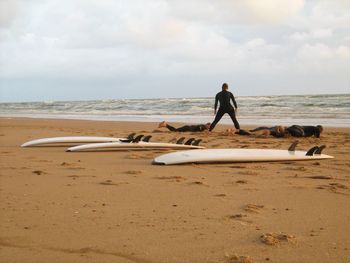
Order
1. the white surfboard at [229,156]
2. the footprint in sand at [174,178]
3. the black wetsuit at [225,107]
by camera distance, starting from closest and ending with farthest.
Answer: the footprint in sand at [174,178], the white surfboard at [229,156], the black wetsuit at [225,107]

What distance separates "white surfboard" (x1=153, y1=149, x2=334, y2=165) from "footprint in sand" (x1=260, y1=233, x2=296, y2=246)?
3.21 m

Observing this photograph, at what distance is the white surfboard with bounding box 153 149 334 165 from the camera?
6.18 m

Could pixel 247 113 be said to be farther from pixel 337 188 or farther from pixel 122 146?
pixel 337 188

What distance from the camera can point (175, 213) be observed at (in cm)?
357

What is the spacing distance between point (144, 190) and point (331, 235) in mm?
1971

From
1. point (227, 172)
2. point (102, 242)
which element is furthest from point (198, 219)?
point (227, 172)

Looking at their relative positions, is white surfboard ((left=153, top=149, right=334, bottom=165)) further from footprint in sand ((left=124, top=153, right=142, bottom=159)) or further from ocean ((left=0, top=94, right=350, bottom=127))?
ocean ((left=0, top=94, right=350, bottom=127))

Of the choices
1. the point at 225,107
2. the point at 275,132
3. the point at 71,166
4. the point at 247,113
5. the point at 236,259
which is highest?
the point at 225,107

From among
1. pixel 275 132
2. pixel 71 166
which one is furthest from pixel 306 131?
pixel 71 166

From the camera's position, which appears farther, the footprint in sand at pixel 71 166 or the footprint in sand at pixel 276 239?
the footprint in sand at pixel 71 166

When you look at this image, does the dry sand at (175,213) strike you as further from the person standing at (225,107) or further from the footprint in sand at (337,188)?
the person standing at (225,107)

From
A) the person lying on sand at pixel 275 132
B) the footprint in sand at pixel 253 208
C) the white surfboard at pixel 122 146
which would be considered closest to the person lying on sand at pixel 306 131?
the person lying on sand at pixel 275 132

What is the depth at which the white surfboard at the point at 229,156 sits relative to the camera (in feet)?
20.3

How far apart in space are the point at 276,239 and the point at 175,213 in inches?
36.5
